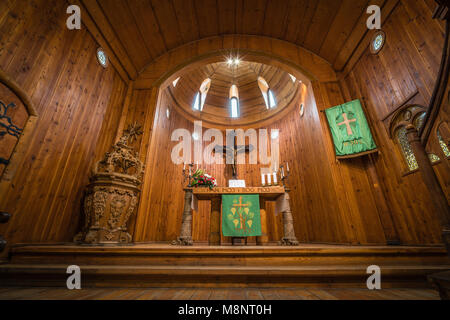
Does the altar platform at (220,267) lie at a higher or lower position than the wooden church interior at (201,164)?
lower

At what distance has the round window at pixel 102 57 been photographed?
3.94 meters

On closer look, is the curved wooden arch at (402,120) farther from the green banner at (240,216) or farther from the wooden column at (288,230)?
the green banner at (240,216)

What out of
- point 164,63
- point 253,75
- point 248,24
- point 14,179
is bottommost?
point 14,179

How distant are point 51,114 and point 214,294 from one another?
3.51 metres

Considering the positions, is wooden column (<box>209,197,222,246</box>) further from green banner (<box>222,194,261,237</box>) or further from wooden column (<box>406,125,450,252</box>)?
wooden column (<box>406,125,450,252</box>)

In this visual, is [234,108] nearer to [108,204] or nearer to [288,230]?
[288,230]

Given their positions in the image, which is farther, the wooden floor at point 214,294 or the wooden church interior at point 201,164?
the wooden church interior at point 201,164

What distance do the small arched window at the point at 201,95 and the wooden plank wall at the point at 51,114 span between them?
388cm

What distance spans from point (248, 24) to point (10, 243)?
255 inches

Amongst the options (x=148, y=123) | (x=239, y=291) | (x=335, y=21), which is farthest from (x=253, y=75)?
(x=239, y=291)

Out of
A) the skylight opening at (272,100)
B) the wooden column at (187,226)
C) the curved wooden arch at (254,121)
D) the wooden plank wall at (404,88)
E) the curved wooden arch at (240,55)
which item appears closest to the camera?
the wooden plank wall at (404,88)

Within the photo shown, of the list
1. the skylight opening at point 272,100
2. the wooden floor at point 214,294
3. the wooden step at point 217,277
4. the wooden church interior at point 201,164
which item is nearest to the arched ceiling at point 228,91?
the skylight opening at point 272,100

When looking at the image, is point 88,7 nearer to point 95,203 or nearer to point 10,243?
point 95,203

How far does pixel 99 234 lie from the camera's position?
2797mm
